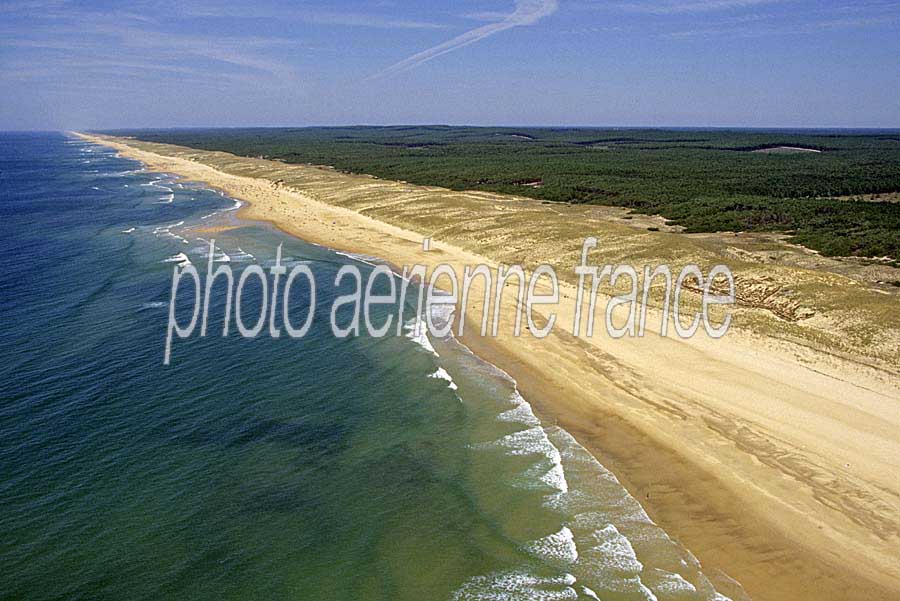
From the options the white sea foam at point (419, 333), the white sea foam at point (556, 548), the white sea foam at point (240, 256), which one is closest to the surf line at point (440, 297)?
the white sea foam at point (419, 333)

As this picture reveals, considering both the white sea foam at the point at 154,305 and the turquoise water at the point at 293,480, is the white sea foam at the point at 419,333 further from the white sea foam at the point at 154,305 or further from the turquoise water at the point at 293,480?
the white sea foam at the point at 154,305

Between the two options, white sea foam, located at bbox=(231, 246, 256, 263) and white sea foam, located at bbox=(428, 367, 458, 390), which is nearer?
white sea foam, located at bbox=(428, 367, 458, 390)

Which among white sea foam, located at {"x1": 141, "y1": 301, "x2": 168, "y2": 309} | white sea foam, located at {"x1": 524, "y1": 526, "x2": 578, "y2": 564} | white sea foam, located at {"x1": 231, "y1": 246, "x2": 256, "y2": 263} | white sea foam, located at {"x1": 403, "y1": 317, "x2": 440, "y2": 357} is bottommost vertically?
white sea foam, located at {"x1": 141, "y1": 301, "x2": 168, "y2": 309}

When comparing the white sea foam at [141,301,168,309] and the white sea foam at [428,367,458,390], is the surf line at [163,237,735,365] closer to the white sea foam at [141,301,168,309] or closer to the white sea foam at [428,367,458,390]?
the white sea foam at [141,301,168,309]

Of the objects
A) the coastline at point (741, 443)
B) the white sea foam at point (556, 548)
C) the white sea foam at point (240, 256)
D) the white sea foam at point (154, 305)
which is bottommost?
the white sea foam at point (154, 305)

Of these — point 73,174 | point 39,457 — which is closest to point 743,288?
point 39,457

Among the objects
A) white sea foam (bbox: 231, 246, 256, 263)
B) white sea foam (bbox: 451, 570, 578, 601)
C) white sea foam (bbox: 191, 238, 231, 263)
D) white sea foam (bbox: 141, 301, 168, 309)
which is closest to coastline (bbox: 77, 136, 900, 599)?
white sea foam (bbox: 451, 570, 578, 601)

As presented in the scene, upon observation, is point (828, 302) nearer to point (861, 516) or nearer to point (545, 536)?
point (861, 516)

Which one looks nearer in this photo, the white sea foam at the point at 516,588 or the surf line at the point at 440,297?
the white sea foam at the point at 516,588

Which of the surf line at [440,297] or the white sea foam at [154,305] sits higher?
the surf line at [440,297]
